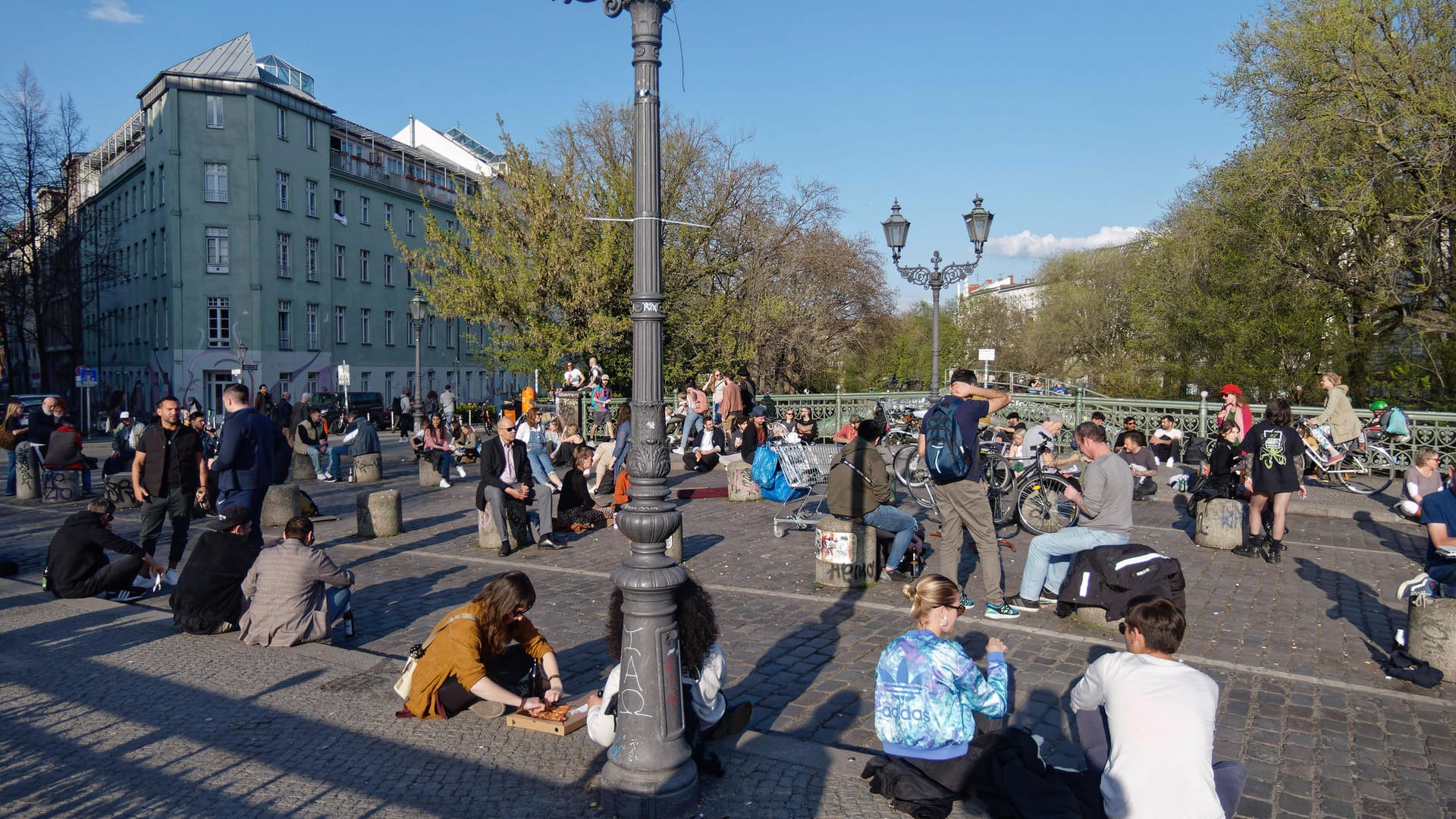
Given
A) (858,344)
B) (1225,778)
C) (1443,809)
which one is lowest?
(1443,809)

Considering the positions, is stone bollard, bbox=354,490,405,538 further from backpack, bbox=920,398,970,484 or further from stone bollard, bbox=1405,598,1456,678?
stone bollard, bbox=1405,598,1456,678

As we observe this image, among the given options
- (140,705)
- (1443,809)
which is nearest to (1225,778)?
(1443,809)

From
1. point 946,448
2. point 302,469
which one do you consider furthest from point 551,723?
point 302,469

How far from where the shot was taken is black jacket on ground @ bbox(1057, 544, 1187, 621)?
6.82m

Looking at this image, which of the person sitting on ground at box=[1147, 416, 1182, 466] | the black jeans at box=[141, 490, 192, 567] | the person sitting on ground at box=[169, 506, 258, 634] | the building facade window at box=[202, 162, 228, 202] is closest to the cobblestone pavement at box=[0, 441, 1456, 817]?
the person sitting on ground at box=[169, 506, 258, 634]

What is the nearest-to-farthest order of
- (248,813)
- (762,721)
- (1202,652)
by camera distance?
1. (248,813)
2. (762,721)
3. (1202,652)

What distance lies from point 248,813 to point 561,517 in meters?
8.17

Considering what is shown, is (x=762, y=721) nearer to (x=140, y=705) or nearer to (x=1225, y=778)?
(x=1225, y=778)

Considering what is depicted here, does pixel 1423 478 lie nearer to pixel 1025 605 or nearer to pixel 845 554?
pixel 1025 605

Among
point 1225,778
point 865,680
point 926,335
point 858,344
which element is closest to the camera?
point 1225,778

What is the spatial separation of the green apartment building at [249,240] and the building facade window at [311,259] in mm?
82

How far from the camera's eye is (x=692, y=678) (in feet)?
16.2

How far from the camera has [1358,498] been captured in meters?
15.4

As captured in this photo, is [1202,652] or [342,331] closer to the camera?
[1202,652]
